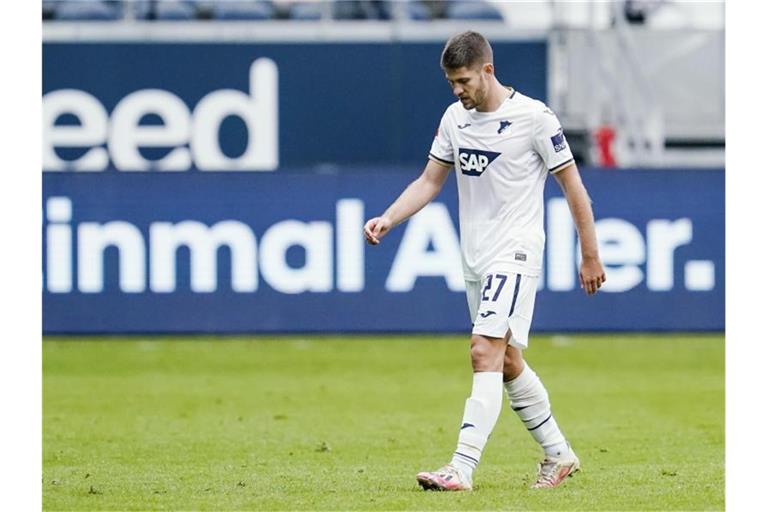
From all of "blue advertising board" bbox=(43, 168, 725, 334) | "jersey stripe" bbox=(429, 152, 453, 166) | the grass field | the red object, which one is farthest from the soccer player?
the red object

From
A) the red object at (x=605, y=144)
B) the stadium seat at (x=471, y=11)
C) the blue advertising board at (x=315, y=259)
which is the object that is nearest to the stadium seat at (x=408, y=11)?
the stadium seat at (x=471, y=11)

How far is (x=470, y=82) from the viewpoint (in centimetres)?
834

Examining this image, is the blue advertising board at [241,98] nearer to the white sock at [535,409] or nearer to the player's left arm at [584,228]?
the white sock at [535,409]

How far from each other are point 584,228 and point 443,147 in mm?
896

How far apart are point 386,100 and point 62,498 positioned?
17.5 meters

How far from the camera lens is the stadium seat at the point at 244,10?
82.8ft

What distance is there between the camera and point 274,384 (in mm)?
14852

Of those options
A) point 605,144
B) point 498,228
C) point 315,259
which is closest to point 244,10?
point 605,144

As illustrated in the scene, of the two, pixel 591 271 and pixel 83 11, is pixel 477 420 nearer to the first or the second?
pixel 591 271

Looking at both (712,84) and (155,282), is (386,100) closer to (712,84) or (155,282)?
(712,84)

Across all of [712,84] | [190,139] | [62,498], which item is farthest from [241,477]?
[712,84]

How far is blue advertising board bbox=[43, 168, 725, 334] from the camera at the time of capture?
59.5 feet

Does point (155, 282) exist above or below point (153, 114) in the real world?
below

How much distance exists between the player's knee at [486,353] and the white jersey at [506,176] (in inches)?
14.6
